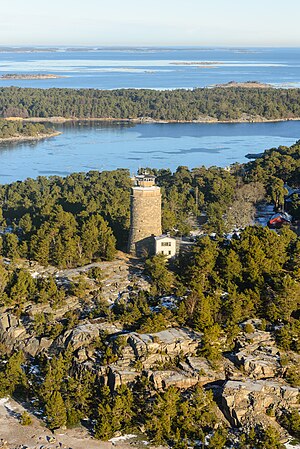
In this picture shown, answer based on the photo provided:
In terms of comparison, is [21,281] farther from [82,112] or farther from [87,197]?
[82,112]

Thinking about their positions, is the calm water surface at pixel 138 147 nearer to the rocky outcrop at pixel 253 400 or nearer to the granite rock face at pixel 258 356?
the granite rock face at pixel 258 356

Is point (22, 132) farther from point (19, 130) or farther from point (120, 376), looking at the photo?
point (120, 376)

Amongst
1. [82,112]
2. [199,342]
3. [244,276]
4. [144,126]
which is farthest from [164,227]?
[82,112]

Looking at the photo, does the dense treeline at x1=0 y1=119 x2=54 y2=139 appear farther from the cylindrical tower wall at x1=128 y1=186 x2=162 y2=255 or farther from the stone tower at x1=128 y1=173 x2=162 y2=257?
the cylindrical tower wall at x1=128 y1=186 x2=162 y2=255

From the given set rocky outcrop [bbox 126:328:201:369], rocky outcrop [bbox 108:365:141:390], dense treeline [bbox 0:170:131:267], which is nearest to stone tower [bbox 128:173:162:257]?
dense treeline [bbox 0:170:131:267]

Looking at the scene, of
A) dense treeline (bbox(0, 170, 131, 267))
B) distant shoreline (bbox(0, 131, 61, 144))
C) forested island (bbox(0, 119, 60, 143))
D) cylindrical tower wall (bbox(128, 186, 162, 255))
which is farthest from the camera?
forested island (bbox(0, 119, 60, 143))

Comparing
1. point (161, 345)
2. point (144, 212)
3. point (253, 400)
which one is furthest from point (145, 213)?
point (253, 400)
